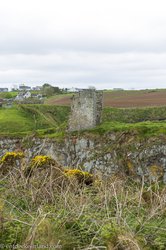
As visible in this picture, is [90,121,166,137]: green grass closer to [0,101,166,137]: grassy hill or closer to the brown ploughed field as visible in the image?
[0,101,166,137]: grassy hill

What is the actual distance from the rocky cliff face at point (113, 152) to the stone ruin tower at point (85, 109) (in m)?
1.18

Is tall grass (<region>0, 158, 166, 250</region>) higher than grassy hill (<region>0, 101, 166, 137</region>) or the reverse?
higher

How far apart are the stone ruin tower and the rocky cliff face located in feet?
3.88

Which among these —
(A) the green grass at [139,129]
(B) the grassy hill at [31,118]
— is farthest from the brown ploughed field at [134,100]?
(A) the green grass at [139,129]

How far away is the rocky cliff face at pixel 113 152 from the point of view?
2559 centimetres

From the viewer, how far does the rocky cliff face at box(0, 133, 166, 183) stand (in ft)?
84.0

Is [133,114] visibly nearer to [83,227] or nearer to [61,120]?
[61,120]

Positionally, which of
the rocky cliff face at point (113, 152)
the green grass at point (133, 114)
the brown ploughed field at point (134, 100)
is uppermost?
the brown ploughed field at point (134, 100)

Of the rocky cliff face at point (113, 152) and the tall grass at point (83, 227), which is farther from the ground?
the tall grass at point (83, 227)

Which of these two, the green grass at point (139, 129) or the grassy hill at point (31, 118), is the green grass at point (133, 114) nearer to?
the grassy hill at point (31, 118)

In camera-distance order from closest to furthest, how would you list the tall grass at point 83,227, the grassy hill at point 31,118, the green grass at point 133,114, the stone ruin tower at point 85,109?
1. the tall grass at point 83,227
2. the stone ruin tower at point 85,109
3. the green grass at point 133,114
4. the grassy hill at point 31,118

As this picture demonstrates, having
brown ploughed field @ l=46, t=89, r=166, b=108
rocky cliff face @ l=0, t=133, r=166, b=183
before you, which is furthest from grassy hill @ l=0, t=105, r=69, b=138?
rocky cliff face @ l=0, t=133, r=166, b=183

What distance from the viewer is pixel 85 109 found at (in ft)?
97.5

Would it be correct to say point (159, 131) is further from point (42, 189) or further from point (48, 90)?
point (48, 90)
